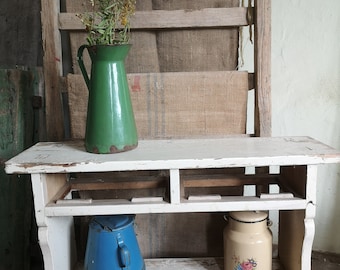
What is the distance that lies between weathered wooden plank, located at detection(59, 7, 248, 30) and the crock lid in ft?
1.61

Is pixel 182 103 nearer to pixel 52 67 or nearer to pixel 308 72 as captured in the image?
pixel 52 67

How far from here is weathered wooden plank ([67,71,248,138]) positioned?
3.11 ft

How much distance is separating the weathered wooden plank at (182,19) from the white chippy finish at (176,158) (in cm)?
34

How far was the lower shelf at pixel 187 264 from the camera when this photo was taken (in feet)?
3.20

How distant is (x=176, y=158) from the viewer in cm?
73

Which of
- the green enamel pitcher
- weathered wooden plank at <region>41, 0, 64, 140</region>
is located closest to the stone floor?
weathered wooden plank at <region>41, 0, 64, 140</region>

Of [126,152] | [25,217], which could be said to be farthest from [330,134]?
[25,217]

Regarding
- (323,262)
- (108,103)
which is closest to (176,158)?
(108,103)

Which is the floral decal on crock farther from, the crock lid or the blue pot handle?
the blue pot handle

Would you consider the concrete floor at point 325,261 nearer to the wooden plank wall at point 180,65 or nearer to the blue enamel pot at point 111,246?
the wooden plank wall at point 180,65

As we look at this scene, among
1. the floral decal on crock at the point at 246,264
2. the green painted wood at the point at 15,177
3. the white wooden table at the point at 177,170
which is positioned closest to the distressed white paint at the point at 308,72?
the white wooden table at the point at 177,170

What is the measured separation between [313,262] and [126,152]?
2.89 ft

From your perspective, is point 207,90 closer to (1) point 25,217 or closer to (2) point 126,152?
(2) point 126,152

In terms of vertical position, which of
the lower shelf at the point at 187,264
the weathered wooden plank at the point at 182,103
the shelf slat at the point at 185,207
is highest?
the weathered wooden plank at the point at 182,103
